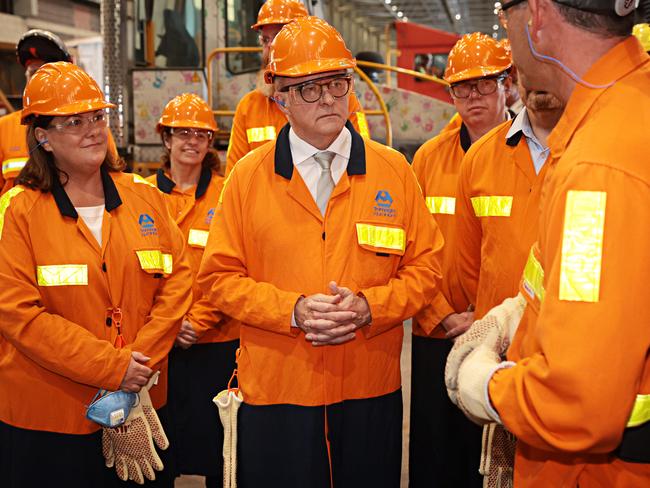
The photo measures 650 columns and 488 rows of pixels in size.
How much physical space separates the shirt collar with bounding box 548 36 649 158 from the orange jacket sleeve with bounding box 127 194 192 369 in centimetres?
187

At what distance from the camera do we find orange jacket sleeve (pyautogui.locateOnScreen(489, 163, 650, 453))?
1255 millimetres

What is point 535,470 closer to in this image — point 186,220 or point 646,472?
point 646,472

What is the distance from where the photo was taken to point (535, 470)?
1.63 metres

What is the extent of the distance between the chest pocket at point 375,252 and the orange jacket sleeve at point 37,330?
0.95 m

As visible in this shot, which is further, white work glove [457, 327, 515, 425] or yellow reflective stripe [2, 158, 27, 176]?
yellow reflective stripe [2, 158, 27, 176]

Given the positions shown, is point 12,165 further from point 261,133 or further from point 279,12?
point 279,12

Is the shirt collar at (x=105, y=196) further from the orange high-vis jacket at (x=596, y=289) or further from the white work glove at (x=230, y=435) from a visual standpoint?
the orange high-vis jacket at (x=596, y=289)

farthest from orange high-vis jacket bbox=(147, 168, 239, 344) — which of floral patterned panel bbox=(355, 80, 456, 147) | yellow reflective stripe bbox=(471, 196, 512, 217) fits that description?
floral patterned panel bbox=(355, 80, 456, 147)

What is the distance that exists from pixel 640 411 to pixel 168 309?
1.99m

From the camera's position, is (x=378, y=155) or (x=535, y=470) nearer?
(x=535, y=470)

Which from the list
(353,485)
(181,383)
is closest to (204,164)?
(181,383)

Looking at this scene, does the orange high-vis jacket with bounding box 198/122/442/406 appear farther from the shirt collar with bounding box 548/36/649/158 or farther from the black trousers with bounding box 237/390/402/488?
the shirt collar with bounding box 548/36/649/158

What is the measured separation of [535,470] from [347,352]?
98 centimetres

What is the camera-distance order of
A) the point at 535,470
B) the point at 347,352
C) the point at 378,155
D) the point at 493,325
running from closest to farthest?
the point at 535,470
the point at 493,325
the point at 347,352
the point at 378,155
